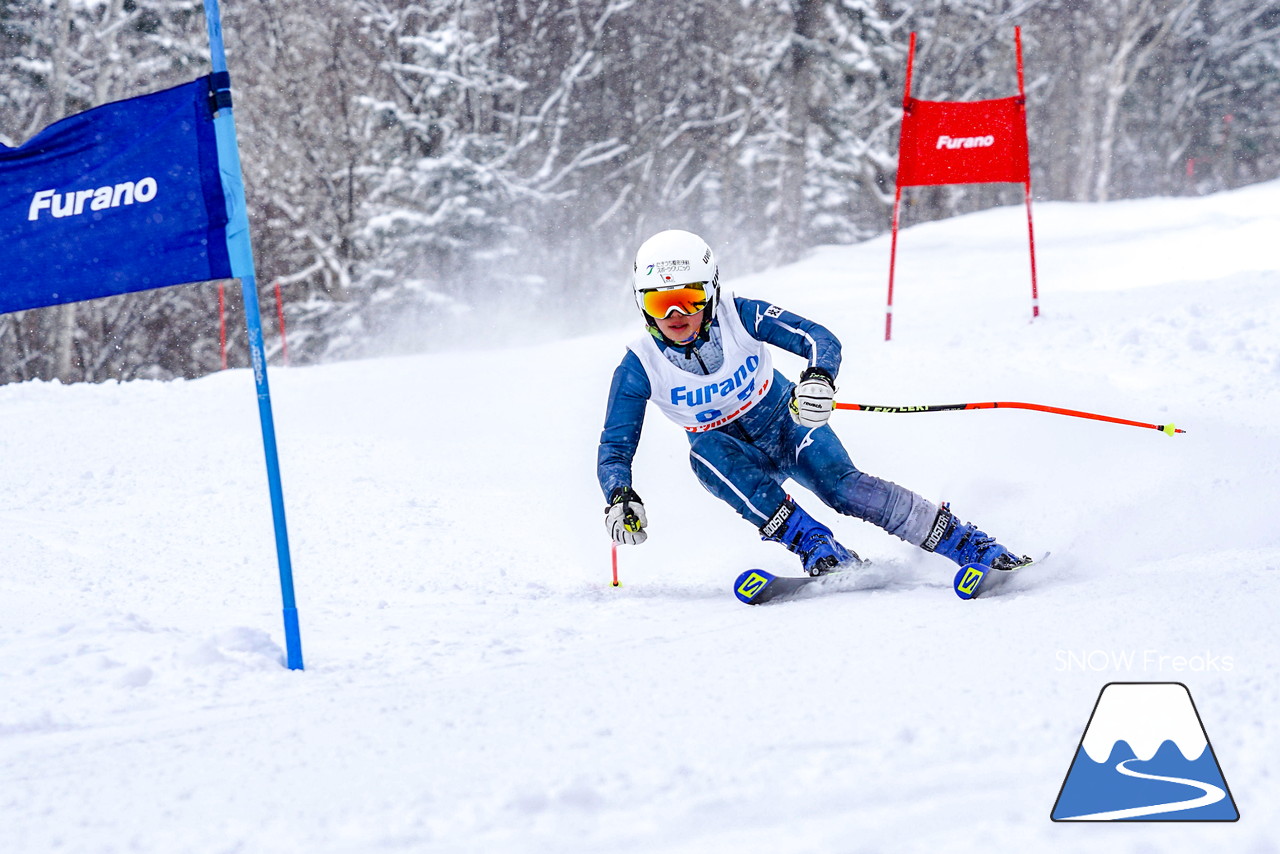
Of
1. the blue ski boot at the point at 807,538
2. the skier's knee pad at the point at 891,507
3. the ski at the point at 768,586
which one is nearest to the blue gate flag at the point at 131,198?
the ski at the point at 768,586

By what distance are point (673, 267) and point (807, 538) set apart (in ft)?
4.36

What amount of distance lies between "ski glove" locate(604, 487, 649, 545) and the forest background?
16769 millimetres

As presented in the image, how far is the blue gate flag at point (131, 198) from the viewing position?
3533mm

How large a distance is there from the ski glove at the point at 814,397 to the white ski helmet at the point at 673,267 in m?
0.54

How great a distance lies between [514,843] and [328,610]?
2828 millimetres

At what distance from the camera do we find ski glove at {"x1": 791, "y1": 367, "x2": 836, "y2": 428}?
4.43 metres

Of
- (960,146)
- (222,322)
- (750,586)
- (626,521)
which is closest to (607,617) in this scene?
(626,521)

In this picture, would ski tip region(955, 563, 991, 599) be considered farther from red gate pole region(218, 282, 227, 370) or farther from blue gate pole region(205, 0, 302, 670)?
red gate pole region(218, 282, 227, 370)

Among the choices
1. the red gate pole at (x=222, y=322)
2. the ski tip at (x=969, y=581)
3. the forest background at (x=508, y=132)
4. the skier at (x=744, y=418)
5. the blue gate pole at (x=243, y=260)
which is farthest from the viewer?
the forest background at (x=508, y=132)

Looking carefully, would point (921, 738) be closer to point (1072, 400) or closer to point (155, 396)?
point (1072, 400)

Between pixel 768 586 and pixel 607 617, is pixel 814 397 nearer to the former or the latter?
pixel 768 586

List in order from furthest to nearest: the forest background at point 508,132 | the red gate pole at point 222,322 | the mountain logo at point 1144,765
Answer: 1. the forest background at point 508,132
2. the red gate pole at point 222,322
3. the mountain logo at point 1144,765

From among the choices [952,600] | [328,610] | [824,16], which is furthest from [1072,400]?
[824,16]

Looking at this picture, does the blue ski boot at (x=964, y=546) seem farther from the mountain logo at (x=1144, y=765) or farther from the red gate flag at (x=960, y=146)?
the red gate flag at (x=960, y=146)
